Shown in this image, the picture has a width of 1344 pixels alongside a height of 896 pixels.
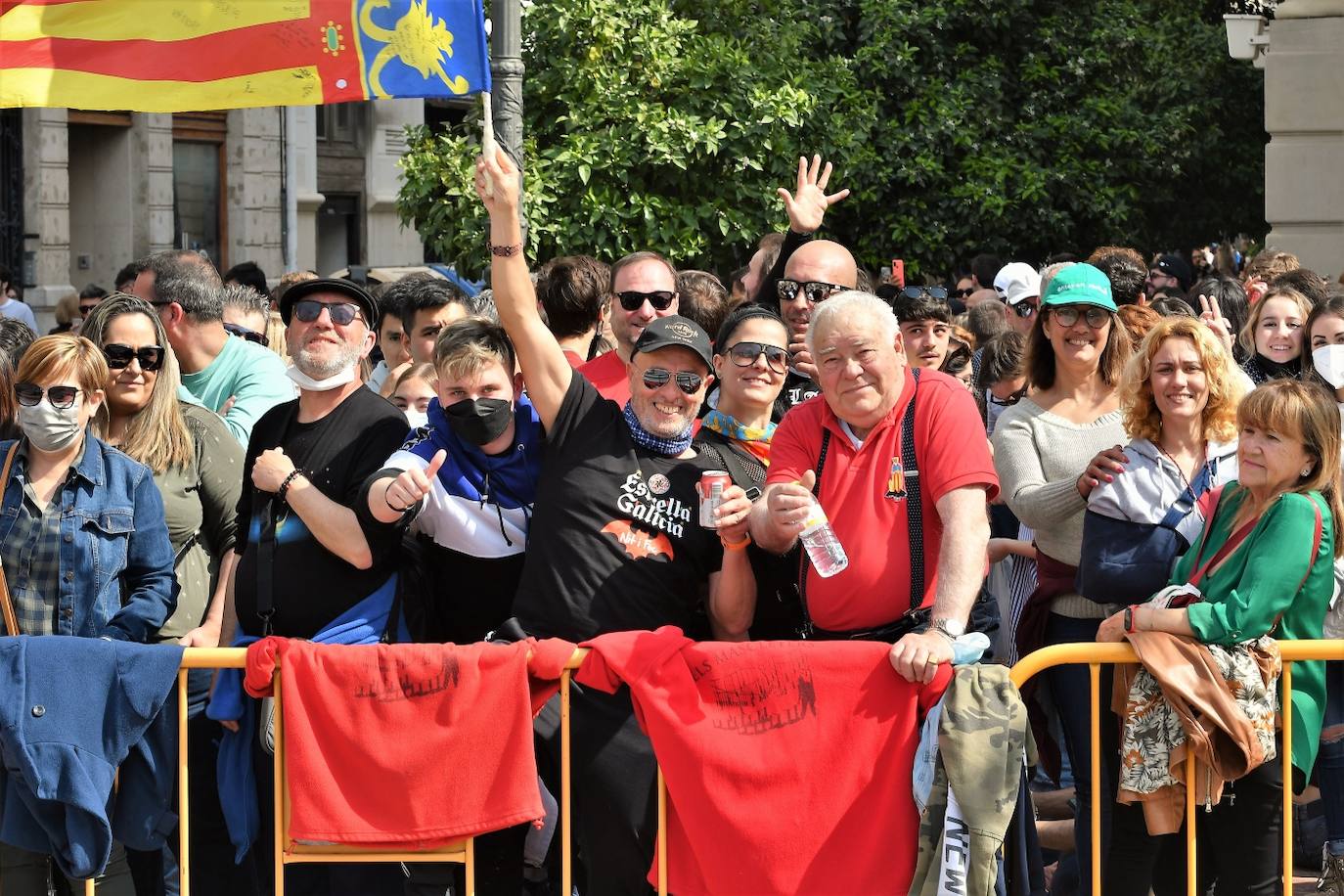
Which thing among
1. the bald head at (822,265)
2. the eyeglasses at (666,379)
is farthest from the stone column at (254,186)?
the eyeglasses at (666,379)

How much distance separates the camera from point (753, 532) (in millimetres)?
4691

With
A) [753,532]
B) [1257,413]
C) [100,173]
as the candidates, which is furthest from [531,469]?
[100,173]

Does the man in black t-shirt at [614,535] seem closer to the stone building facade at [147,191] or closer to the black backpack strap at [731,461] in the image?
the black backpack strap at [731,461]

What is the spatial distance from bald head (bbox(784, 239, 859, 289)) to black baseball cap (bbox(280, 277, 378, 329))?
1.66 meters

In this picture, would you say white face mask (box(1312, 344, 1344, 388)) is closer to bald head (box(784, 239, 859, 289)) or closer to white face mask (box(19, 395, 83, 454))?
bald head (box(784, 239, 859, 289))

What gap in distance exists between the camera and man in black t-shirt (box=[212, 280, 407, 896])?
16.2ft

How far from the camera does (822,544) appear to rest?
14.8 ft

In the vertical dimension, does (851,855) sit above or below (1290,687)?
below

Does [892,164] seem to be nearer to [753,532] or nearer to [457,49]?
[457,49]

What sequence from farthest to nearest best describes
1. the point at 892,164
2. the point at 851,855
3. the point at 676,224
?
the point at 892,164, the point at 676,224, the point at 851,855

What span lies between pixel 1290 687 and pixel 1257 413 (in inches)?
29.7

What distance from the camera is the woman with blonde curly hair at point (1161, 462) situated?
205 inches

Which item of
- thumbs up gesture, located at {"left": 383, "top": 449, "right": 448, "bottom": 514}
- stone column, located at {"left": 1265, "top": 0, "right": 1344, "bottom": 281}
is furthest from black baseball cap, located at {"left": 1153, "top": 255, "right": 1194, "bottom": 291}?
thumbs up gesture, located at {"left": 383, "top": 449, "right": 448, "bottom": 514}

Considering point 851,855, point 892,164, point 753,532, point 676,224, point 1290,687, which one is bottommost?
point 851,855
